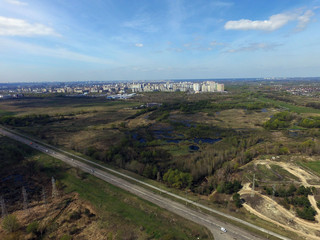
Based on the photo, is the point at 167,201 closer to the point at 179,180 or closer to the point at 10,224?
the point at 179,180

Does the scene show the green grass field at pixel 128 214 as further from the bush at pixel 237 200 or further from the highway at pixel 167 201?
the bush at pixel 237 200

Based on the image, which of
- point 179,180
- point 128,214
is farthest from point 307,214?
point 128,214

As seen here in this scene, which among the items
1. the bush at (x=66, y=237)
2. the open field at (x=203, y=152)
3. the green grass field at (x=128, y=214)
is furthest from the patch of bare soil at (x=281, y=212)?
the bush at (x=66, y=237)

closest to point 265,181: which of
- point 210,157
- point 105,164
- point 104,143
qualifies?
point 210,157

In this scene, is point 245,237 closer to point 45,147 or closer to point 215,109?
point 45,147

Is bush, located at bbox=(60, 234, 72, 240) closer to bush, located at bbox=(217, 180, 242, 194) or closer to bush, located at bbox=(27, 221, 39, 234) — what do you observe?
bush, located at bbox=(27, 221, 39, 234)

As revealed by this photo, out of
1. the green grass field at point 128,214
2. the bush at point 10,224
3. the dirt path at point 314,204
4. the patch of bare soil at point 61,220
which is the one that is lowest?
the dirt path at point 314,204

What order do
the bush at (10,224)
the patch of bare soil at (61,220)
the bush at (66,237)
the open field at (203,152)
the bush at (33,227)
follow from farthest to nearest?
the open field at (203,152)
the bush at (33,227)
the patch of bare soil at (61,220)
the bush at (10,224)
the bush at (66,237)

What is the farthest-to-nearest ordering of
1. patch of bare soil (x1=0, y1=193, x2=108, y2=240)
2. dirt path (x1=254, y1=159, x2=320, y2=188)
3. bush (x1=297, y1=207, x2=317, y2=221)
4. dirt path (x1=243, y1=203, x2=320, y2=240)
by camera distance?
dirt path (x1=254, y1=159, x2=320, y2=188) < bush (x1=297, y1=207, x2=317, y2=221) < patch of bare soil (x1=0, y1=193, x2=108, y2=240) < dirt path (x1=243, y1=203, x2=320, y2=240)

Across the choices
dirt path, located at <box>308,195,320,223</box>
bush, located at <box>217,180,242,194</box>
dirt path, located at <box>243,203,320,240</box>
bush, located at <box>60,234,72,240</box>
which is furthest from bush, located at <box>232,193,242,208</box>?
bush, located at <box>60,234,72,240</box>

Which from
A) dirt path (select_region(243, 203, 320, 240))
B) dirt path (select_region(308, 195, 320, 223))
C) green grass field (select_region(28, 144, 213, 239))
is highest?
green grass field (select_region(28, 144, 213, 239))
